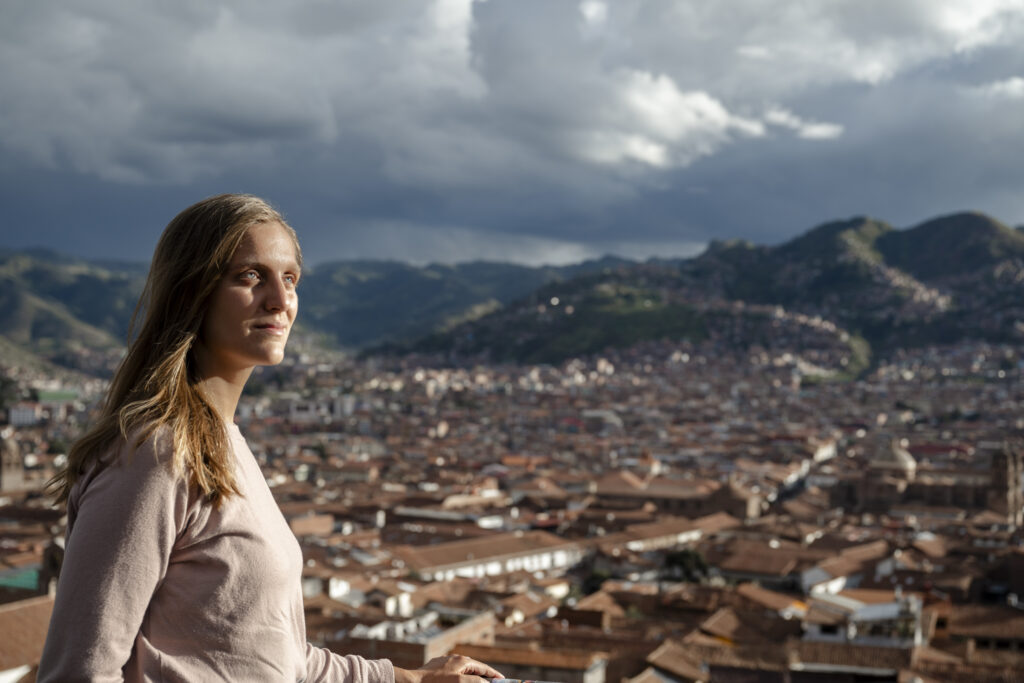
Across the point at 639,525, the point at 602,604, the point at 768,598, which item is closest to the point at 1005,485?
the point at 639,525

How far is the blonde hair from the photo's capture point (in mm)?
1623

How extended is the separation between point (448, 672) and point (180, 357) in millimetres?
749

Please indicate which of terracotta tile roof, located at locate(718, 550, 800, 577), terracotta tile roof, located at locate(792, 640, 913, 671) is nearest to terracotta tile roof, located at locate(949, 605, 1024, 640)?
terracotta tile roof, located at locate(792, 640, 913, 671)

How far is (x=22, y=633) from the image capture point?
10688 millimetres

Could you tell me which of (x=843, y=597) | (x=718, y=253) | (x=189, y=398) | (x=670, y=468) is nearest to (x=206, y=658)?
(x=189, y=398)

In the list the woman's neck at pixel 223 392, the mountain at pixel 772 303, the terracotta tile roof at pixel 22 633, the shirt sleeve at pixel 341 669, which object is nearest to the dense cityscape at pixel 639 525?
the terracotta tile roof at pixel 22 633

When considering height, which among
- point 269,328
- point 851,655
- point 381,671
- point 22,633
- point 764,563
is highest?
point 269,328

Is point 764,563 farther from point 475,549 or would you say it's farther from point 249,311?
point 249,311

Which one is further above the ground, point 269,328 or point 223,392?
point 269,328

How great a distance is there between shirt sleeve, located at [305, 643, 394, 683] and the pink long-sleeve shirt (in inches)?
5.5

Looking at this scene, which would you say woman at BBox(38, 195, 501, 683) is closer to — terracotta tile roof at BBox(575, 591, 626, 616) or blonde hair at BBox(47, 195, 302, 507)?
blonde hair at BBox(47, 195, 302, 507)

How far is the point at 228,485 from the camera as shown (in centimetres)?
163

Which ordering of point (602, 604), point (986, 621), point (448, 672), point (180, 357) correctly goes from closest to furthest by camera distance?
point (180, 357), point (448, 672), point (986, 621), point (602, 604)

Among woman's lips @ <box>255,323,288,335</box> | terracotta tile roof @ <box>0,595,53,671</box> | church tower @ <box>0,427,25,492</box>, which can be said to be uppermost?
woman's lips @ <box>255,323,288,335</box>
